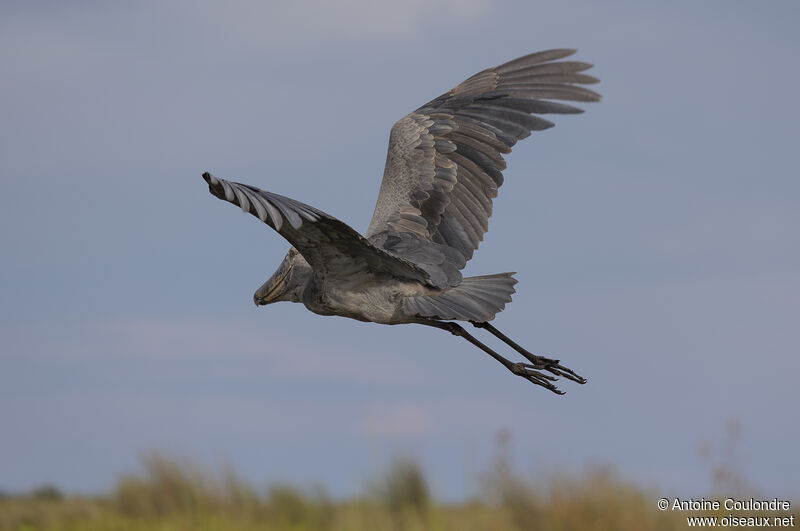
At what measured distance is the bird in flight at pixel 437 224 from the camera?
6168 mm

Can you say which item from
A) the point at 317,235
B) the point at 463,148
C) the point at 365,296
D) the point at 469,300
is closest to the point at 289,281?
the point at 365,296

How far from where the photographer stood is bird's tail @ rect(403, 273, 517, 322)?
6.13 meters

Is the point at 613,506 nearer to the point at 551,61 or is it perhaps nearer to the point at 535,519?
the point at 535,519

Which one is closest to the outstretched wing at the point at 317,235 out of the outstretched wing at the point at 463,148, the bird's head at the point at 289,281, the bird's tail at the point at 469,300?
the bird's tail at the point at 469,300

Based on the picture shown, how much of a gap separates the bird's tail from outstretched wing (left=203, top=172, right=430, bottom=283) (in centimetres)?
19

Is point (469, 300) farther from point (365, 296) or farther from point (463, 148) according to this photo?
point (463, 148)

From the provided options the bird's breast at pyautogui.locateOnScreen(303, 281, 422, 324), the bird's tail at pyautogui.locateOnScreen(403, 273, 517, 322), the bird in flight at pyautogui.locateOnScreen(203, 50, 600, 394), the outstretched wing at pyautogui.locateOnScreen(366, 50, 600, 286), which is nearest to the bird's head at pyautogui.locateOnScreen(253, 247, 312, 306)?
the bird in flight at pyautogui.locateOnScreen(203, 50, 600, 394)

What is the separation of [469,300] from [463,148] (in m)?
1.91

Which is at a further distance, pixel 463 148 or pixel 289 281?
pixel 463 148

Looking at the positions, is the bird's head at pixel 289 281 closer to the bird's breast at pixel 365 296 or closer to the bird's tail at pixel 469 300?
the bird's breast at pixel 365 296

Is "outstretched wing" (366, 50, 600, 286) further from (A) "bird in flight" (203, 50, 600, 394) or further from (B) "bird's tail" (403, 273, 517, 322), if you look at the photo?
(B) "bird's tail" (403, 273, 517, 322)

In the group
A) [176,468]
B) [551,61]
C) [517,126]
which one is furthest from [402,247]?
[176,468]

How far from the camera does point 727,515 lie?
7.37 m

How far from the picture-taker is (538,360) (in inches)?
288
